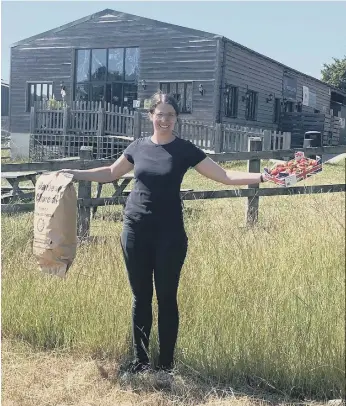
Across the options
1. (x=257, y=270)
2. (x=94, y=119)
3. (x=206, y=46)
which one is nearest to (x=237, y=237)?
(x=257, y=270)

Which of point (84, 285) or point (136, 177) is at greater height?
point (136, 177)

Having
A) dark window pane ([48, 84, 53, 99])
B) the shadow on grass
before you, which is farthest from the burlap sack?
dark window pane ([48, 84, 53, 99])

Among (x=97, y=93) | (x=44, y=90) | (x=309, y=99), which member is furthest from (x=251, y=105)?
(x=44, y=90)

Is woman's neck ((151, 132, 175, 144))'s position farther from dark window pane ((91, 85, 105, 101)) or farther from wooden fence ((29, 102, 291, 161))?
dark window pane ((91, 85, 105, 101))

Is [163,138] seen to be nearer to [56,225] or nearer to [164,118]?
[164,118]

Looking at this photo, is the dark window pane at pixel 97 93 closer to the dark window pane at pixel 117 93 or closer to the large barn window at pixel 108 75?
the large barn window at pixel 108 75

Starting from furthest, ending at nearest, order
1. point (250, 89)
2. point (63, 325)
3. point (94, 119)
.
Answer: point (250, 89)
point (94, 119)
point (63, 325)

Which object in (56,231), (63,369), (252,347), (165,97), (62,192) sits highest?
(165,97)

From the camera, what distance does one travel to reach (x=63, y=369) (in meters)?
3.42

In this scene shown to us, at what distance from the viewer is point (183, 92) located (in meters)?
19.0

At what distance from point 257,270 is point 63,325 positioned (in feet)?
4.39

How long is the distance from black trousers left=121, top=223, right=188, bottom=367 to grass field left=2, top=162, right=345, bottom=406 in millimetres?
224

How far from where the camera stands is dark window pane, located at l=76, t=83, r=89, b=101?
20.7 m

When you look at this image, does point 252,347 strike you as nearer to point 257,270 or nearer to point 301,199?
point 257,270
